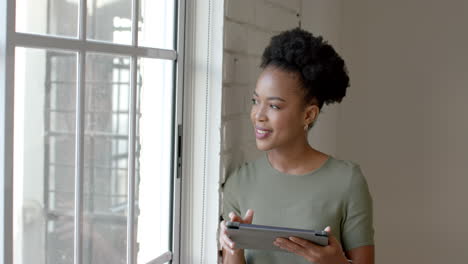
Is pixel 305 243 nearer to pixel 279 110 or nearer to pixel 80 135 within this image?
pixel 279 110

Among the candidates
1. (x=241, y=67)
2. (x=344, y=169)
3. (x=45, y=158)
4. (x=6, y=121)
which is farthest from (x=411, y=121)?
(x=6, y=121)

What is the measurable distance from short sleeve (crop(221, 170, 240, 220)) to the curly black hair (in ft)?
1.07

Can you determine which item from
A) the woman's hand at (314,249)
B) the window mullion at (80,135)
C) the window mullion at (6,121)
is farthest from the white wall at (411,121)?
the window mullion at (6,121)

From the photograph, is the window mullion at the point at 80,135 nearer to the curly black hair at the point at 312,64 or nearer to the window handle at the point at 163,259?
the window handle at the point at 163,259

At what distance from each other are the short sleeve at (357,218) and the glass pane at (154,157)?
0.52 m

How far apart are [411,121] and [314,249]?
1.77m

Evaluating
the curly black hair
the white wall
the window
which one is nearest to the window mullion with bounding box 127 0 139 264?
the window

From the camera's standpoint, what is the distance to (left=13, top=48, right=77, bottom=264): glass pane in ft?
5.67

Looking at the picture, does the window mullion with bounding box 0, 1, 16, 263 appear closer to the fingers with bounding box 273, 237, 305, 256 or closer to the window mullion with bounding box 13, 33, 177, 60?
the window mullion with bounding box 13, 33, 177, 60

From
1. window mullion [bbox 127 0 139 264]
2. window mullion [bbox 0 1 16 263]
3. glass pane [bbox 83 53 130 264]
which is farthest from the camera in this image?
glass pane [bbox 83 53 130 264]

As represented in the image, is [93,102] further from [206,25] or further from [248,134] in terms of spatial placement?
[248,134]

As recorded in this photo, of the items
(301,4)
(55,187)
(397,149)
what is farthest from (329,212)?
(397,149)

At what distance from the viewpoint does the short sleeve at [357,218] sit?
1.64m

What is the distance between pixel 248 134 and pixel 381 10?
1.37 m
